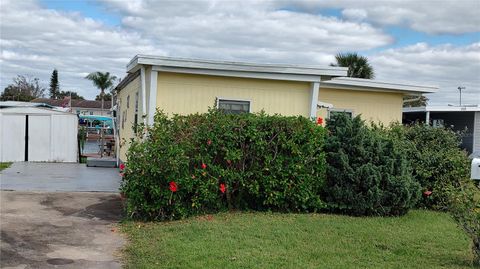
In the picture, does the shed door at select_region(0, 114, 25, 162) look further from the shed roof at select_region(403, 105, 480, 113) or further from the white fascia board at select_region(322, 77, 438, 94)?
the shed roof at select_region(403, 105, 480, 113)

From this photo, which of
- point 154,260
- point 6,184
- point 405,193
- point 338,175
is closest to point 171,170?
point 154,260

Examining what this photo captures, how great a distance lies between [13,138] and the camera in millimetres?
17953

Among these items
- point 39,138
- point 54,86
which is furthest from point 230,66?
point 54,86

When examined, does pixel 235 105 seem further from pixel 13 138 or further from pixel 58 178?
pixel 13 138

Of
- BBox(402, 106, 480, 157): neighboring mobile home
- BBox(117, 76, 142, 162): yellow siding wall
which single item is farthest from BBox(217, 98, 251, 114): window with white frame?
BBox(402, 106, 480, 157): neighboring mobile home

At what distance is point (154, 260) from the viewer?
5871mm

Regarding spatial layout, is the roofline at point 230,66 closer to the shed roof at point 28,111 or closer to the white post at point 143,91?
the white post at point 143,91

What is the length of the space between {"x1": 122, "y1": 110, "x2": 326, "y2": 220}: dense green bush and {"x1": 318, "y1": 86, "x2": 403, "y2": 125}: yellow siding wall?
563 centimetres

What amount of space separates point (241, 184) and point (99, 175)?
653 cm

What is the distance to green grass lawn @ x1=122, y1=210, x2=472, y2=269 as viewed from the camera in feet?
19.2

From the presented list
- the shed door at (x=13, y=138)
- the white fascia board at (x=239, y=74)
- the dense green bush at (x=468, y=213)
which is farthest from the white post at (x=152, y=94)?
the shed door at (x=13, y=138)

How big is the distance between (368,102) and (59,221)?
9.94 metres

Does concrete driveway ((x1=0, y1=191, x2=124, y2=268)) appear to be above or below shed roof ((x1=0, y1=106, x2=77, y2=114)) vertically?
below

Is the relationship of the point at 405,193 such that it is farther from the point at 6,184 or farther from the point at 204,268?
the point at 6,184
